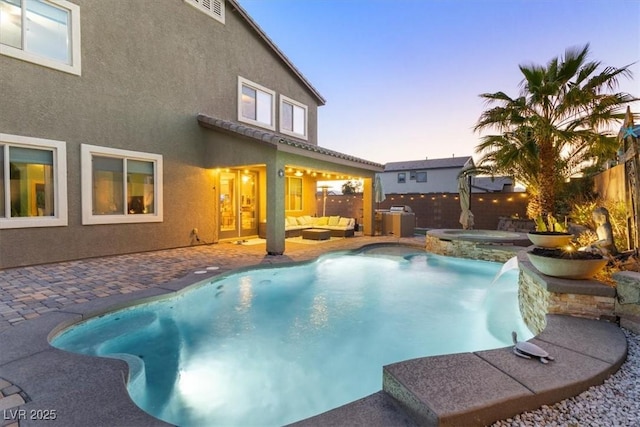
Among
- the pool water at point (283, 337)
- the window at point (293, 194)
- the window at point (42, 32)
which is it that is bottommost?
the pool water at point (283, 337)

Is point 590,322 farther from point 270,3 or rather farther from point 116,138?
point 270,3

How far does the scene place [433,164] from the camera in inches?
1283

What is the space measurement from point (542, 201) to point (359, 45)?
1112cm

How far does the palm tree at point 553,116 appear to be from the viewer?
903 cm

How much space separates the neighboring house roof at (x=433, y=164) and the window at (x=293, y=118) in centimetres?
1518

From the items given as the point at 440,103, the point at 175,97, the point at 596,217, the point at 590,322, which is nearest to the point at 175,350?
the point at 590,322

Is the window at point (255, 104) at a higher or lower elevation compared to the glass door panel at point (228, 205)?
higher

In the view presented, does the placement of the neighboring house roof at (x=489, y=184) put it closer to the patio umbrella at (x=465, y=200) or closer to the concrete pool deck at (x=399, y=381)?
the patio umbrella at (x=465, y=200)

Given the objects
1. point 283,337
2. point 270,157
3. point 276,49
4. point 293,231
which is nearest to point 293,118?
point 276,49

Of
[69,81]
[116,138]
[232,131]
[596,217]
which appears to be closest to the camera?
[596,217]

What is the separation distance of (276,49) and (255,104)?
285 centimetres

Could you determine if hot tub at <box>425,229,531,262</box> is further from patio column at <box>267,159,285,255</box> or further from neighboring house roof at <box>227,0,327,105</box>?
neighboring house roof at <box>227,0,327,105</box>

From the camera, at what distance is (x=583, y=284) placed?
4070 millimetres

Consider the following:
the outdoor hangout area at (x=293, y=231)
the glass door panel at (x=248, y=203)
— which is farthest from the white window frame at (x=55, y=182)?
the glass door panel at (x=248, y=203)
